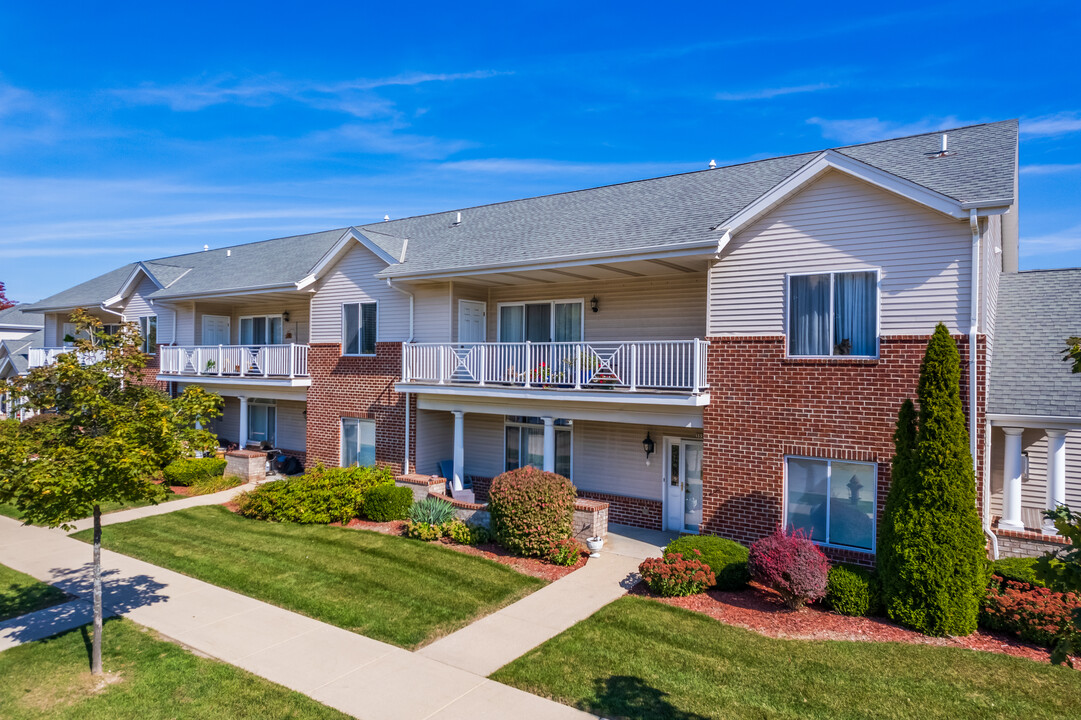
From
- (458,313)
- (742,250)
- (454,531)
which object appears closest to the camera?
(742,250)

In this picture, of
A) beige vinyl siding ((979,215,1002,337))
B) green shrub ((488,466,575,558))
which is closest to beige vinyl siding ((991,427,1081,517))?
beige vinyl siding ((979,215,1002,337))

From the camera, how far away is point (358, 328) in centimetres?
1922

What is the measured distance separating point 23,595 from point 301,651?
235 inches

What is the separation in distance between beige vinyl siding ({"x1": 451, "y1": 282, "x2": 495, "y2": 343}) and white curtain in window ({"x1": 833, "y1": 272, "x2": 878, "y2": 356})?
908 cm

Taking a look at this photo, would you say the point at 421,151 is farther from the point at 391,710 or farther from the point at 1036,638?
the point at 1036,638

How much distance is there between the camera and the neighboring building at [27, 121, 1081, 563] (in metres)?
11.2

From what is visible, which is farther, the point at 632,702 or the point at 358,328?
the point at 358,328

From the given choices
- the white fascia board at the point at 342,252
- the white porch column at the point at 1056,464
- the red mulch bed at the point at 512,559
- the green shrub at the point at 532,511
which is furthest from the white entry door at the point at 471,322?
the white porch column at the point at 1056,464

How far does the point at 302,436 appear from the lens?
2242cm

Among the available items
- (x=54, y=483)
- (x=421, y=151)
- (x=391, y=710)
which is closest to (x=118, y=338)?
(x=54, y=483)

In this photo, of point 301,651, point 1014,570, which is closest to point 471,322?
point 301,651

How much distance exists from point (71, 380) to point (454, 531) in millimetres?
7794

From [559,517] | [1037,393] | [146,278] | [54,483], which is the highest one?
[146,278]

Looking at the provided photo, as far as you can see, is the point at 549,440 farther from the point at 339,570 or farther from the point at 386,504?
the point at 339,570
